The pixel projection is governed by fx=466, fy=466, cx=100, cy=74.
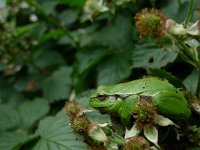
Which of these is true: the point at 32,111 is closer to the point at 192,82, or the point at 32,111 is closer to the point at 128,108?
the point at 192,82

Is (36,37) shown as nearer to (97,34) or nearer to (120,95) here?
(97,34)

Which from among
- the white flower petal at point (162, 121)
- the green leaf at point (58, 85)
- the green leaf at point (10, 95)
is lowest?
the green leaf at point (10, 95)

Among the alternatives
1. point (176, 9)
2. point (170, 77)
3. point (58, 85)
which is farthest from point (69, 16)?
point (170, 77)

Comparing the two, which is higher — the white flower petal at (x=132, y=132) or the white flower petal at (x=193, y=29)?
the white flower petal at (x=193, y=29)

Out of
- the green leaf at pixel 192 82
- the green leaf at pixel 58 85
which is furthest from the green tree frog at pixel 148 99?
the green leaf at pixel 58 85

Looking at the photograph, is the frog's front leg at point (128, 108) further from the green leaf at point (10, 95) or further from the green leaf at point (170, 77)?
the green leaf at point (10, 95)

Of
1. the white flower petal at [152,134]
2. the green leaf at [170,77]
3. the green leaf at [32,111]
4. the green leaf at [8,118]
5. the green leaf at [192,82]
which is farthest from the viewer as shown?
the green leaf at [32,111]

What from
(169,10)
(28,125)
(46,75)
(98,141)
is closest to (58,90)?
(46,75)
